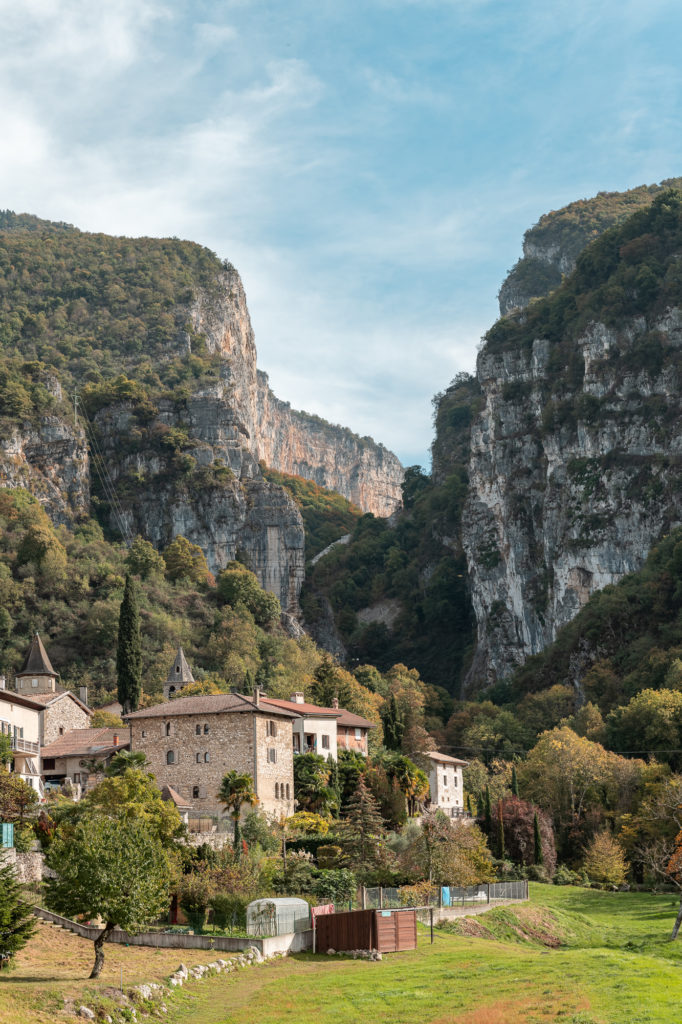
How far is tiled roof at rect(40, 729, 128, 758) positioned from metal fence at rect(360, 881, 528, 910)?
24.4 meters

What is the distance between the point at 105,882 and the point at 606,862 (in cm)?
4307

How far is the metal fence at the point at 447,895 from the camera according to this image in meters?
53.8

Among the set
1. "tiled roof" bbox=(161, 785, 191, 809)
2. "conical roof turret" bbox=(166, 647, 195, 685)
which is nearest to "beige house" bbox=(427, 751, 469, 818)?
"conical roof turret" bbox=(166, 647, 195, 685)

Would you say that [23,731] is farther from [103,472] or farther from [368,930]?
[103,472]

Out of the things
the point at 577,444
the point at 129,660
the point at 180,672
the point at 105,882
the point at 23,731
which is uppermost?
the point at 577,444

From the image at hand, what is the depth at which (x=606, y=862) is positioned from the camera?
75062 millimetres

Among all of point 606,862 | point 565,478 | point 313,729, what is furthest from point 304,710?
point 565,478

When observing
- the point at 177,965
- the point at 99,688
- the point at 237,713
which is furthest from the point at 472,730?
the point at 177,965

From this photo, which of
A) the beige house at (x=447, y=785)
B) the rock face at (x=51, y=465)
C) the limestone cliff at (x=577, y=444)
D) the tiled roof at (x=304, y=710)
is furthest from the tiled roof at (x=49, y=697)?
the limestone cliff at (x=577, y=444)

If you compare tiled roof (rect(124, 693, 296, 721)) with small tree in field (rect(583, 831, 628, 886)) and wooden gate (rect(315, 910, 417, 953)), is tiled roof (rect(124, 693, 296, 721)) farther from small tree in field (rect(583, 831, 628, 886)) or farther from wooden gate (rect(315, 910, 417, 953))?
wooden gate (rect(315, 910, 417, 953))

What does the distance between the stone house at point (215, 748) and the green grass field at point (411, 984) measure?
64.2 feet

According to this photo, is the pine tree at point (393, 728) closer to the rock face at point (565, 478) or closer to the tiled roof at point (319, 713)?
the tiled roof at point (319, 713)

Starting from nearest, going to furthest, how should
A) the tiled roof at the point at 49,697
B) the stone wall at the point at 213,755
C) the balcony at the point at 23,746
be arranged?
the stone wall at the point at 213,755, the balcony at the point at 23,746, the tiled roof at the point at 49,697

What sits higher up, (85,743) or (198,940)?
(85,743)
